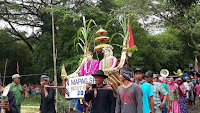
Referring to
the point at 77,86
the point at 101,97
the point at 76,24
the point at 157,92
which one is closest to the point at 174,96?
the point at 157,92

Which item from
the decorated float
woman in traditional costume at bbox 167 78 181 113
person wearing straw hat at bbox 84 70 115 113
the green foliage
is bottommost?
woman in traditional costume at bbox 167 78 181 113

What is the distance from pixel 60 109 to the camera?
1052 centimetres

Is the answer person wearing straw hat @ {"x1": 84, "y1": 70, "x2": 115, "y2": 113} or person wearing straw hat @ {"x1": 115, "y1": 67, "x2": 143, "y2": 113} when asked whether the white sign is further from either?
person wearing straw hat @ {"x1": 115, "y1": 67, "x2": 143, "y2": 113}

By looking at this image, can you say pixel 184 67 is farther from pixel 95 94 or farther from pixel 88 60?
pixel 95 94

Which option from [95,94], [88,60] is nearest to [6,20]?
[88,60]

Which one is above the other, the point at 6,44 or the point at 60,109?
the point at 6,44

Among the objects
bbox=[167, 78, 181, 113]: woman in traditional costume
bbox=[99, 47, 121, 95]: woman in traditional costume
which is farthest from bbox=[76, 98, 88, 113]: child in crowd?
bbox=[167, 78, 181, 113]: woman in traditional costume

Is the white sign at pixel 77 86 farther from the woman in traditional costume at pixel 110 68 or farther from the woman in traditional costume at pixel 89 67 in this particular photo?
the woman in traditional costume at pixel 89 67

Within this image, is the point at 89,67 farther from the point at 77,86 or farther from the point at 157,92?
the point at 157,92

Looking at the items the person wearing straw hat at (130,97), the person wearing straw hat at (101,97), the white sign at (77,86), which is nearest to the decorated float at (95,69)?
the white sign at (77,86)

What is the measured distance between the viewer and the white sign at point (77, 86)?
6250mm

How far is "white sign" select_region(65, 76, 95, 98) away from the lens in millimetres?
6250

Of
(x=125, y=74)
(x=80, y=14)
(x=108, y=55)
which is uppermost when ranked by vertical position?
(x=80, y=14)

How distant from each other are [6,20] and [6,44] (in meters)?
2.70
